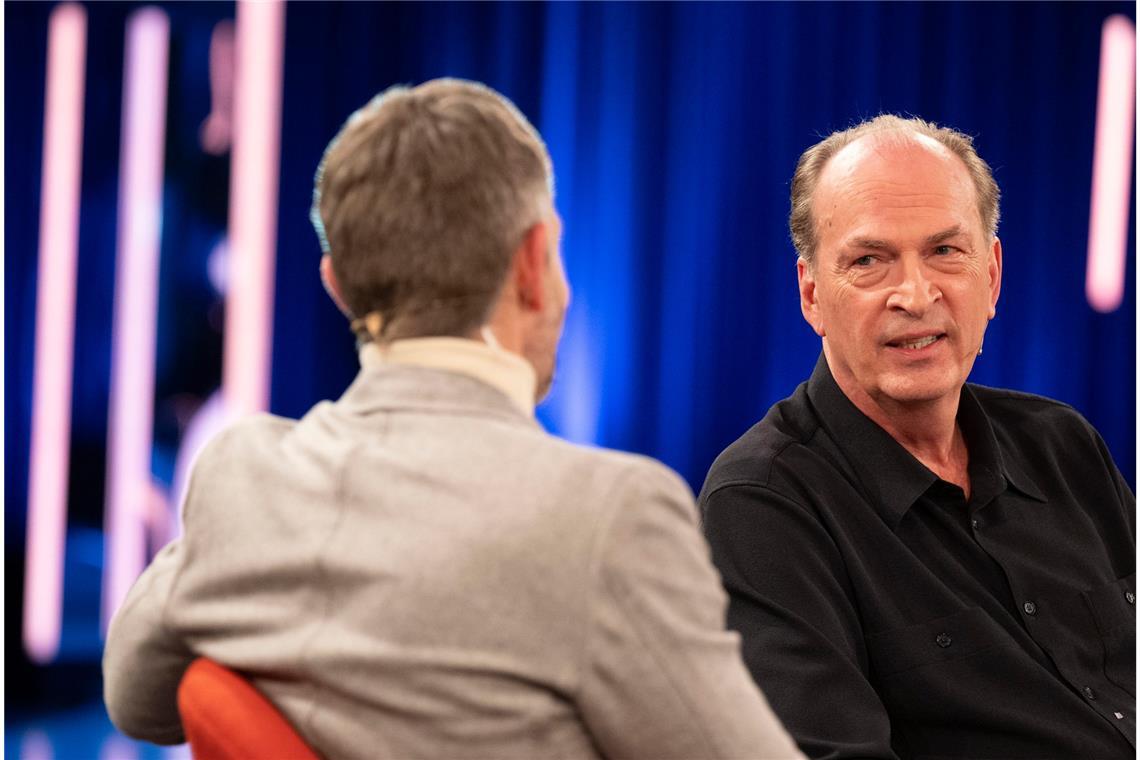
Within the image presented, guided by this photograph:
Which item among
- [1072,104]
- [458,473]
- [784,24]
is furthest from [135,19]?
[458,473]

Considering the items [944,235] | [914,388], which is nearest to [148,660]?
[914,388]

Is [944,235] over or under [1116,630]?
over

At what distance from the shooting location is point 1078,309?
4.29m

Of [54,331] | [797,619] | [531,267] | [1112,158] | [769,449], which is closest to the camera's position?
[531,267]

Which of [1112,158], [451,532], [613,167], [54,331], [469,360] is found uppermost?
[1112,158]

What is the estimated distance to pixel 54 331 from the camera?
405 centimetres

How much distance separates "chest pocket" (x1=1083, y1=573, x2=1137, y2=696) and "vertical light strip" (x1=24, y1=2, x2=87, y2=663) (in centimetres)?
317

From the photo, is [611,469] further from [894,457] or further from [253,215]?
[253,215]

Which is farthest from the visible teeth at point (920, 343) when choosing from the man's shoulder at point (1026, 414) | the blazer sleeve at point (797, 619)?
the blazer sleeve at point (797, 619)

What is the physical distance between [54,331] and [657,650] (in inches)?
137

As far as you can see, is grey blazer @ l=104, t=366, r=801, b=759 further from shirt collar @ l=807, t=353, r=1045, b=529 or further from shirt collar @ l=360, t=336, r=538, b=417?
shirt collar @ l=807, t=353, r=1045, b=529

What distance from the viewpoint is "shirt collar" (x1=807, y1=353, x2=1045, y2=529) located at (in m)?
1.81

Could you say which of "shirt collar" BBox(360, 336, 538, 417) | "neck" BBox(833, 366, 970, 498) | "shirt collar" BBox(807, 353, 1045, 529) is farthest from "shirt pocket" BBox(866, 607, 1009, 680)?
"shirt collar" BBox(360, 336, 538, 417)

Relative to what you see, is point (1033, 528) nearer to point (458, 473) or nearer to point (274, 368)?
point (458, 473)
